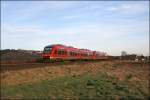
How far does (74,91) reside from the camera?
64.0ft

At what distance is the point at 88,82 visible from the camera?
2253 centimetres

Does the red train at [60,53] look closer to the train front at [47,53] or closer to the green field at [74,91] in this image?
the train front at [47,53]

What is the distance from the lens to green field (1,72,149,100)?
57.3 feet

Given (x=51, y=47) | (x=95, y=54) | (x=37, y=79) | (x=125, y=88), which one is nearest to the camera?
(x=125, y=88)

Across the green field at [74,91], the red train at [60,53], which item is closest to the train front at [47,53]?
the red train at [60,53]

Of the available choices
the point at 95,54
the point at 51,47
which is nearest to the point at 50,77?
the point at 51,47

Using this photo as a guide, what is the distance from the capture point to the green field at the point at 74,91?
17.5 m

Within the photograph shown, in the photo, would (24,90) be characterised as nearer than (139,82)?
Yes

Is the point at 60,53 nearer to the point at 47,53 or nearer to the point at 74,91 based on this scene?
the point at 47,53

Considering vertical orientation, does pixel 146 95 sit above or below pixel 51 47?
below

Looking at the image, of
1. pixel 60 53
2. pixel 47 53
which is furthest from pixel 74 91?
pixel 60 53

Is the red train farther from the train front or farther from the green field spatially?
the green field

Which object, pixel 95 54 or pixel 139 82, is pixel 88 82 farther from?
pixel 95 54

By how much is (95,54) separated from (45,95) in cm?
5466
